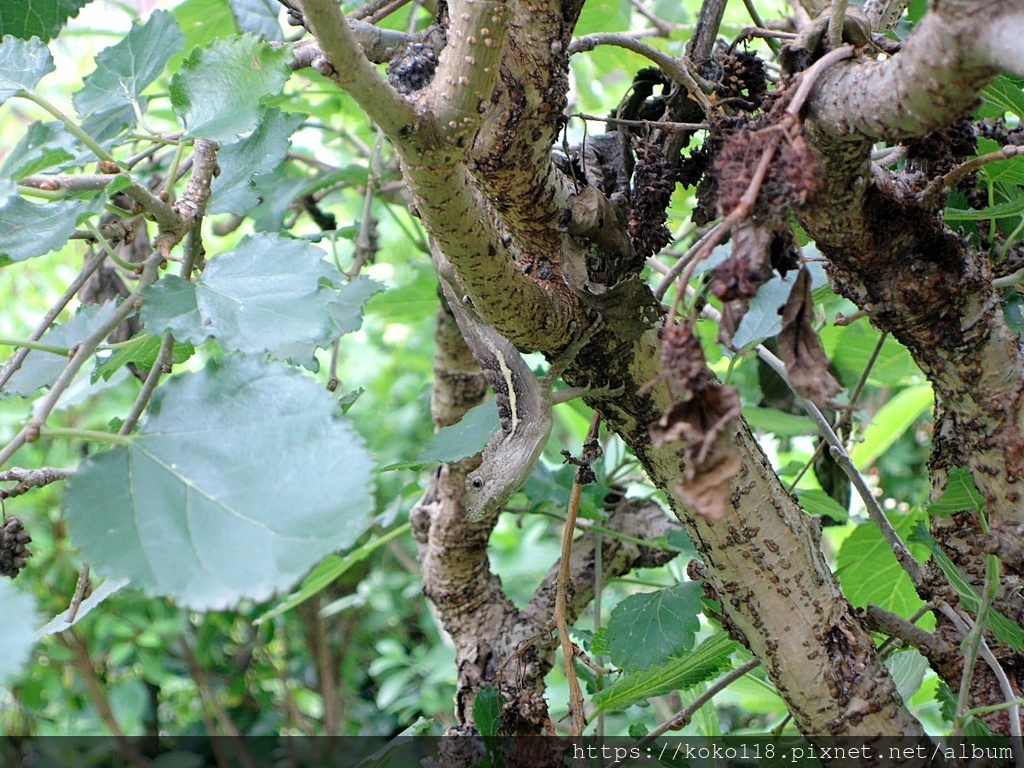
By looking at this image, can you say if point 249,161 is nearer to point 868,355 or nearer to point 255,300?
point 255,300

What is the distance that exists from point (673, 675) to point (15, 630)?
2.03 ft

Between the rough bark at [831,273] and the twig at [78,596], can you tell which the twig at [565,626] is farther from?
the twig at [78,596]

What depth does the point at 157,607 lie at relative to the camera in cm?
276

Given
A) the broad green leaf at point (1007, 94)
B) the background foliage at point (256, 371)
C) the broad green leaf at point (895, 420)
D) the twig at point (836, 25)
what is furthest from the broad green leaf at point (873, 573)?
the twig at point (836, 25)

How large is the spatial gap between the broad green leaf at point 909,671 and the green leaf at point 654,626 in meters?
0.26

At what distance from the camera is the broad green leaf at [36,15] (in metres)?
0.91

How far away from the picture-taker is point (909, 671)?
94 cm

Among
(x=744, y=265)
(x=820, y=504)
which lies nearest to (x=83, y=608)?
(x=744, y=265)

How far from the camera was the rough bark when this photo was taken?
1.69ft

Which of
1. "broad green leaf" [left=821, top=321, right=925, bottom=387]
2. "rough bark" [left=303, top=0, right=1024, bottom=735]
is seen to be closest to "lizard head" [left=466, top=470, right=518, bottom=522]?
"rough bark" [left=303, top=0, right=1024, bottom=735]

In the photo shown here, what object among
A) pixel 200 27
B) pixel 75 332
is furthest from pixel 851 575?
pixel 200 27

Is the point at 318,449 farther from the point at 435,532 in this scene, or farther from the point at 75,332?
the point at 435,532

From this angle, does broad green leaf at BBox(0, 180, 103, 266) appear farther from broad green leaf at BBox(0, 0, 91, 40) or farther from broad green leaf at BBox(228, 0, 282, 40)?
broad green leaf at BBox(228, 0, 282, 40)

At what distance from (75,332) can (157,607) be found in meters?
2.22
